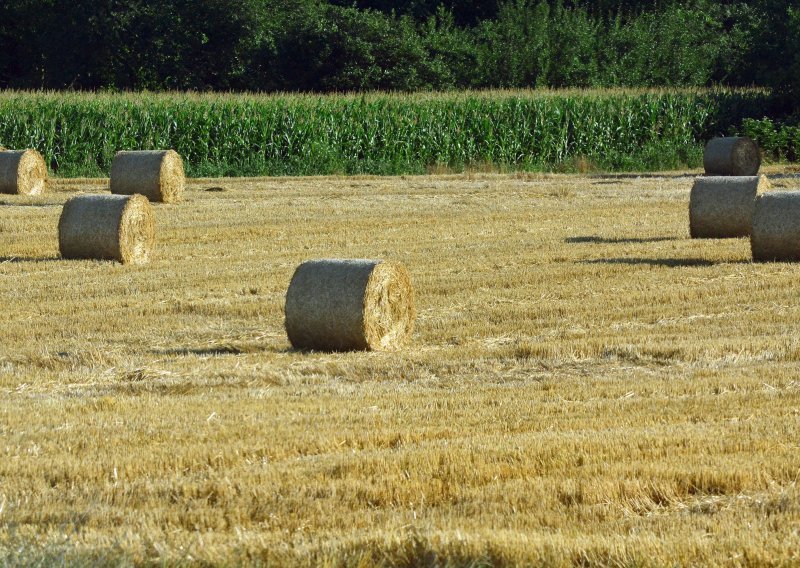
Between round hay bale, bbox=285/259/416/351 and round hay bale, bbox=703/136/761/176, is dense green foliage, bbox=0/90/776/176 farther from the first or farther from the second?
round hay bale, bbox=285/259/416/351

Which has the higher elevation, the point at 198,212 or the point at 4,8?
the point at 4,8

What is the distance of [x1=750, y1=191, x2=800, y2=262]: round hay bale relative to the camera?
15.7m

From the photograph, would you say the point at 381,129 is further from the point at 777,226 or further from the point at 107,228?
the point at 777,226

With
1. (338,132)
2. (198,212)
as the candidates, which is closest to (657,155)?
(338,132)

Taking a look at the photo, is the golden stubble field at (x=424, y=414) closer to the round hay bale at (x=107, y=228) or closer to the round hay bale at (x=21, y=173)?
the round hay bale at (x=107, y=228)

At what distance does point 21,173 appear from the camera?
26047 mm

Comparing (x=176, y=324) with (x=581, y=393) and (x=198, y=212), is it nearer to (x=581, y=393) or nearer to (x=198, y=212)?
(x=581, y=393)

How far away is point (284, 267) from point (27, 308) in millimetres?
3908

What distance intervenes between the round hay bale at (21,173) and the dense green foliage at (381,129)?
5320mm

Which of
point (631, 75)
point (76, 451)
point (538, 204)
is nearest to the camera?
point (76, 451)

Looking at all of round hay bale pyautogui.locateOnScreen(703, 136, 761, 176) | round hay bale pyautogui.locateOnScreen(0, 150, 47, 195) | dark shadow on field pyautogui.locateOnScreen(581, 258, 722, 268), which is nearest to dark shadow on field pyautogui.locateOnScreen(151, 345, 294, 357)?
dark shadow on field pyautogui.locateOnScreen(581, 258, 722, 268)

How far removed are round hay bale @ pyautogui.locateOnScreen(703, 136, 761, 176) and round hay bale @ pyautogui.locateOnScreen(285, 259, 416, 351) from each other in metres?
21.7

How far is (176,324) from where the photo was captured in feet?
41.9

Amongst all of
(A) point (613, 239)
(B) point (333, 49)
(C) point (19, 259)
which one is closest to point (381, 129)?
(B) point (333, 49)
